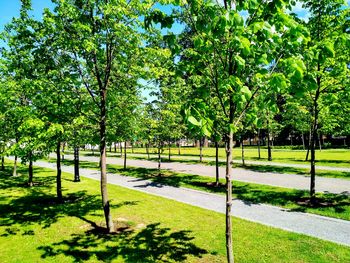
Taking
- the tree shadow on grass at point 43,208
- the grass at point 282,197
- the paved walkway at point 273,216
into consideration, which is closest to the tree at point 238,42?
the paved walkway at point 273,216

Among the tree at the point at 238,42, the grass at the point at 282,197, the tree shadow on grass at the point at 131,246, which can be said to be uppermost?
the tree at the point at 238,42

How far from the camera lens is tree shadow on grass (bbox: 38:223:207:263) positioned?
794 centimetres

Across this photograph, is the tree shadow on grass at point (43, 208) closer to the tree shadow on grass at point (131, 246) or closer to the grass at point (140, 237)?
the grass at point (140, 237)

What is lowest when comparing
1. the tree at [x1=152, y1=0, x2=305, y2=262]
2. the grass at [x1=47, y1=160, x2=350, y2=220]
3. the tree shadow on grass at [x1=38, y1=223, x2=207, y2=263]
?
the tree shadow on grass at [x1=38, y1=223, x2=207, y2=263]

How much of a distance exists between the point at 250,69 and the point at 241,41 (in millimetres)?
1788

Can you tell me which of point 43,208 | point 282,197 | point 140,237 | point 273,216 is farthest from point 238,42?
point 43,208

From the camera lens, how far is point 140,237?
939 cm

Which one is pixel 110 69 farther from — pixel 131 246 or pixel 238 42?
pixel 238 42

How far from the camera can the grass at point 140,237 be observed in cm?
787

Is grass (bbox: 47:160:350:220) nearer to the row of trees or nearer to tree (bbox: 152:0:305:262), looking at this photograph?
the row of trees

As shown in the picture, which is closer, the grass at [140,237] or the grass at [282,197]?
the grass at [140,237]

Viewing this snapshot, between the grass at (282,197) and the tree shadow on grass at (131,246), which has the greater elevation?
the grass at (282,197)

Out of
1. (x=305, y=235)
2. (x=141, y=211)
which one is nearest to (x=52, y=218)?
(x=141, y=211)

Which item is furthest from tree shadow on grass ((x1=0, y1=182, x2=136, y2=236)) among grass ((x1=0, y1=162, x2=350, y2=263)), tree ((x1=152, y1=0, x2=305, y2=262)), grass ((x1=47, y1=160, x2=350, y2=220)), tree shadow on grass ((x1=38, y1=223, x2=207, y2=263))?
tree ((x1=152, y1=0, x2=305, y2=262))
